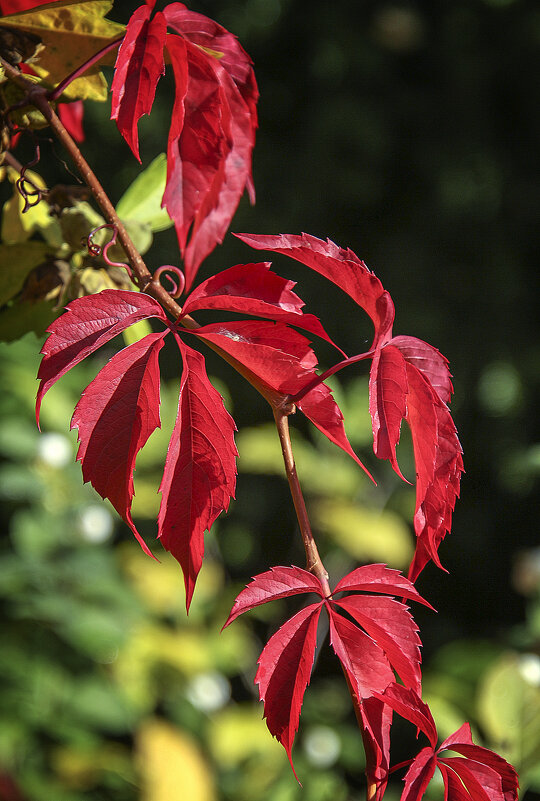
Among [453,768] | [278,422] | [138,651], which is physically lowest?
[138,651]

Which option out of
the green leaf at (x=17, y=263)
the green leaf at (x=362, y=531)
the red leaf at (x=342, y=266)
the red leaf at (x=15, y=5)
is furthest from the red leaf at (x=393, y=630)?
the green leaf at (x=362, y=531)

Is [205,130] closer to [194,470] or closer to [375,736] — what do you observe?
[194,470]

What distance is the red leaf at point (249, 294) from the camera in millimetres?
294

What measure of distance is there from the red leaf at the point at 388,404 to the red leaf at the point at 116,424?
0.09 meters

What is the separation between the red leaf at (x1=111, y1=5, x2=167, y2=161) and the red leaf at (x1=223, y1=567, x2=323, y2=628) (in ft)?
0.58

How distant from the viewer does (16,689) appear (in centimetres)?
116

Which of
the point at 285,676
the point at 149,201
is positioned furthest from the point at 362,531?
the point at 285,676

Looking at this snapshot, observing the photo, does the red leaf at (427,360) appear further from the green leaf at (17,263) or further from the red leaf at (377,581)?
the green leaf at (17,263)

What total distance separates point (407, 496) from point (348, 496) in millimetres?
261

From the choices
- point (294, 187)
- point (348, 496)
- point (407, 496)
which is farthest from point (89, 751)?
point (294, 187)

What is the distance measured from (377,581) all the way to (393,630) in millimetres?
19

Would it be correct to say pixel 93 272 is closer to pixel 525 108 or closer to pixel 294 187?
pixel 294 187

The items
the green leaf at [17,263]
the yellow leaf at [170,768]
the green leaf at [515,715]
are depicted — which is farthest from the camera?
the yellow leaf at [170,768]

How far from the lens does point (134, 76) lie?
12.2 inches
